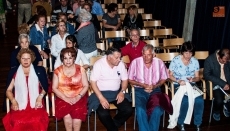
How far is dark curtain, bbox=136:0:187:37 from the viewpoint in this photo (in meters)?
9.40

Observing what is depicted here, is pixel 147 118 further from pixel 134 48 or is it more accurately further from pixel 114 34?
pixel 114 34

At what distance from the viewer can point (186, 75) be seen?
5.70 meters

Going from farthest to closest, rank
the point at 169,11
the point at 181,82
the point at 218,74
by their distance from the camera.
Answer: the point at 169,11
the point at 218,74
the point at 181,82

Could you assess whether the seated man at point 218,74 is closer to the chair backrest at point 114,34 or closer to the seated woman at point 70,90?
the seated woman at point 70,90

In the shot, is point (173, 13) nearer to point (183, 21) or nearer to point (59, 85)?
point (183, 21)

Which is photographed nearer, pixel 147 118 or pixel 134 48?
pixel 147 118

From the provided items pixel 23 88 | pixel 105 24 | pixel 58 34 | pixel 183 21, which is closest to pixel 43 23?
pixel 58 34

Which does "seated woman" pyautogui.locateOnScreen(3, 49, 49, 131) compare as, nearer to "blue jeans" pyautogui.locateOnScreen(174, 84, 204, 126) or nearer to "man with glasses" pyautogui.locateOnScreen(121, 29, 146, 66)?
"man with glasses" pyautogui.locateOnScreen(121, 29, 146, 66)

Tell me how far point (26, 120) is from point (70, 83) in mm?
705

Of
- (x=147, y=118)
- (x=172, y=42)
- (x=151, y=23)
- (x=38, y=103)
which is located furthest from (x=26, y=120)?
(x=151, y=23)

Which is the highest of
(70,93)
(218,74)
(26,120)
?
(218,74)

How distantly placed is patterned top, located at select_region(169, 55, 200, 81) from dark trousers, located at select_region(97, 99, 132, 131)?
2.87 feet

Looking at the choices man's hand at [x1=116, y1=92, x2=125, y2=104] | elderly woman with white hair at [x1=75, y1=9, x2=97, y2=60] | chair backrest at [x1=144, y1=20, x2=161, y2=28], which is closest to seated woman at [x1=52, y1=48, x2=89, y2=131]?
man's hand at [x1=116, y1=92, x2=125, y2=104]

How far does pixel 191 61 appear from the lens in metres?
5.70
